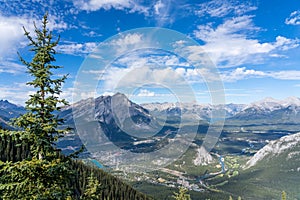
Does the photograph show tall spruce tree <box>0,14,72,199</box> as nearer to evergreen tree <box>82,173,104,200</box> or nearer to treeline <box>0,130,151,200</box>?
evergreen tree <box>82,173,104,200</box>

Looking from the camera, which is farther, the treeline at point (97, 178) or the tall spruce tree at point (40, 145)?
the treeline at point (97, 178)

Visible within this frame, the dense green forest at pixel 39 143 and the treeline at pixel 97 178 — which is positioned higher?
the dense green forest at pixel 39 143

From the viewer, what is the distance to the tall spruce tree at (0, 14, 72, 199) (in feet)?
38.2

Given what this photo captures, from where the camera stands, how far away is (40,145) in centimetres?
1239

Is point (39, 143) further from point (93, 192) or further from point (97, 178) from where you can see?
point (97, 178)

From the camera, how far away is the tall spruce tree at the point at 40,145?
11632 mm

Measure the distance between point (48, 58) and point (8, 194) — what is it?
687 centimetres

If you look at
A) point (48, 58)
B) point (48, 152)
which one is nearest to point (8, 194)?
point (48, 152)

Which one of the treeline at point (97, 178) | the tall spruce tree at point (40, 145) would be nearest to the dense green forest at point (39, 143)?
the tall spruce tree at point (40, 145)

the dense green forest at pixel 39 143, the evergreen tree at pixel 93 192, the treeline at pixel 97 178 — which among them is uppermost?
the dense green forest at pixel 39 143

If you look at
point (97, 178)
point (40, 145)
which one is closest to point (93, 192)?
point (40, 145)

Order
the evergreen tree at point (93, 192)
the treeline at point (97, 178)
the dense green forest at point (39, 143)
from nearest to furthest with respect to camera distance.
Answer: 1. the dense green forest at point (39, 143)
2. the evergreen tree at point (93, 192)
3. the treeline at point (97, 178)

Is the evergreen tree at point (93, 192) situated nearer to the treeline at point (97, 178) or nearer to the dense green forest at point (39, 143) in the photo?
the dense green forest at point (39, 143)

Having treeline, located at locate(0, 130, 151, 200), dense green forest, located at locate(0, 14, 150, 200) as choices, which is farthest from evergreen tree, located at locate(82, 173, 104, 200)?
treeline, located at locate(0, 130, 151, 200)
